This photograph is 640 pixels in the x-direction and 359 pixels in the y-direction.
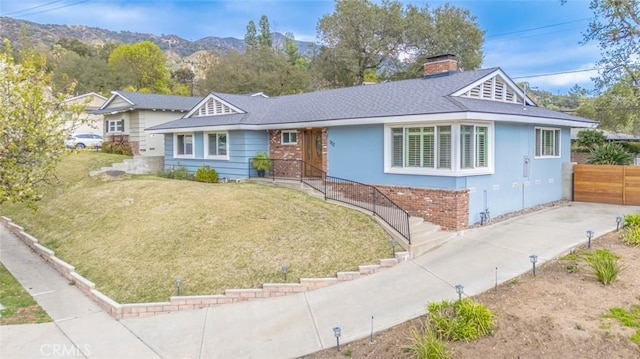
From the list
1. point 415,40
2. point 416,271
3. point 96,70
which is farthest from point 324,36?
point 416,271

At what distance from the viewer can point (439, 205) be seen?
1227 cm

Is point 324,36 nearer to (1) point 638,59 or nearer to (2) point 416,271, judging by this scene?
(1) point 638,59

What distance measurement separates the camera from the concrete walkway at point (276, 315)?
21.7 ft

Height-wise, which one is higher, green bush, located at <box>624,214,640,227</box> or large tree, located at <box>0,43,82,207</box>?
large tree, located at <box>0,43,82,207</box>

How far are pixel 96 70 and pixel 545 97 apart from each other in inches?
2431

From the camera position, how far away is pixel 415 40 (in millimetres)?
41812

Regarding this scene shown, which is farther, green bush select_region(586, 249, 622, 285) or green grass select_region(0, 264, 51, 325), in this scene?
green grass select_region(0, 264, 51, 325)

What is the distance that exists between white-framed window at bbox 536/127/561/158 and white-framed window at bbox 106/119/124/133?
2296 centimetres

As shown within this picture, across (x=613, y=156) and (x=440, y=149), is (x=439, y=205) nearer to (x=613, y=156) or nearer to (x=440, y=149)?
(x=440, y=149)

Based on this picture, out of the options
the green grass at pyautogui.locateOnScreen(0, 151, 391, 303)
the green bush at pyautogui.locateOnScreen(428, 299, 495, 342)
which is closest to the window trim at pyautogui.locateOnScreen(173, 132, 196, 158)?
the green grass at pyautogui.locateOnScreen(0, 151, 391, 303)

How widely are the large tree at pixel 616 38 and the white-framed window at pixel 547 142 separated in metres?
10.0

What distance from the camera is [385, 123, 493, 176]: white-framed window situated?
39.9ft

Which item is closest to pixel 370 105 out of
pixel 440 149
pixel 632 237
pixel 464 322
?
pixel 440 149

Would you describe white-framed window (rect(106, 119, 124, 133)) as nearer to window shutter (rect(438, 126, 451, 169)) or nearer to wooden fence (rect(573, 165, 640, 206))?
window shutter (rect(438, 126, 451, 169))
